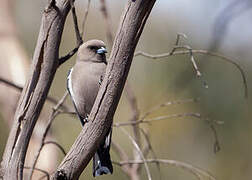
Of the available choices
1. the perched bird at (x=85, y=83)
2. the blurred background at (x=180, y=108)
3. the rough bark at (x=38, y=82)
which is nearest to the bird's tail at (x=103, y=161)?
the perched bird at (x=85, y=83)

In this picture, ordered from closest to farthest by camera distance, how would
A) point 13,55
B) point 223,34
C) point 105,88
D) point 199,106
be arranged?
1. point 105,88
2. point 223,34
3. point 13,55
4. point 199,106

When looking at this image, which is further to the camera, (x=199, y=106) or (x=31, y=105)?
(x=199, y=106)

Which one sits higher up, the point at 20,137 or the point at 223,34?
the point at 223,34

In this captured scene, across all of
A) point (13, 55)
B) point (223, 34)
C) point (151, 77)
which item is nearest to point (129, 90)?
point (223, 34)

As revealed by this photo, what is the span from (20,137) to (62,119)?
22.4 feet

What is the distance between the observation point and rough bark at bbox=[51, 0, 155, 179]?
2295 mm

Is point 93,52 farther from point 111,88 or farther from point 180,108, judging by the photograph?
point 180,108

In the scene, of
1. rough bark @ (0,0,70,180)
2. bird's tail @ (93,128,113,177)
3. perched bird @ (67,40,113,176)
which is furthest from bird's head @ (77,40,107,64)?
rough bark @ (0,0,70,180)

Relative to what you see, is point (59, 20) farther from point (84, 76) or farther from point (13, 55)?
point (13, 55)

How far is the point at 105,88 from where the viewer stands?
236cm

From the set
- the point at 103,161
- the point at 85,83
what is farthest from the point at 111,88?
the point at 85,83

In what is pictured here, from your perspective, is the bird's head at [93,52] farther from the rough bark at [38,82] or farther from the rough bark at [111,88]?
the rough bark at [111,88]

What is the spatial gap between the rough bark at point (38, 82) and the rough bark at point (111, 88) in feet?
0.83

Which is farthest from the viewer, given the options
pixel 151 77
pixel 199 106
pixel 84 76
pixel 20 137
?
pixel 151 77
